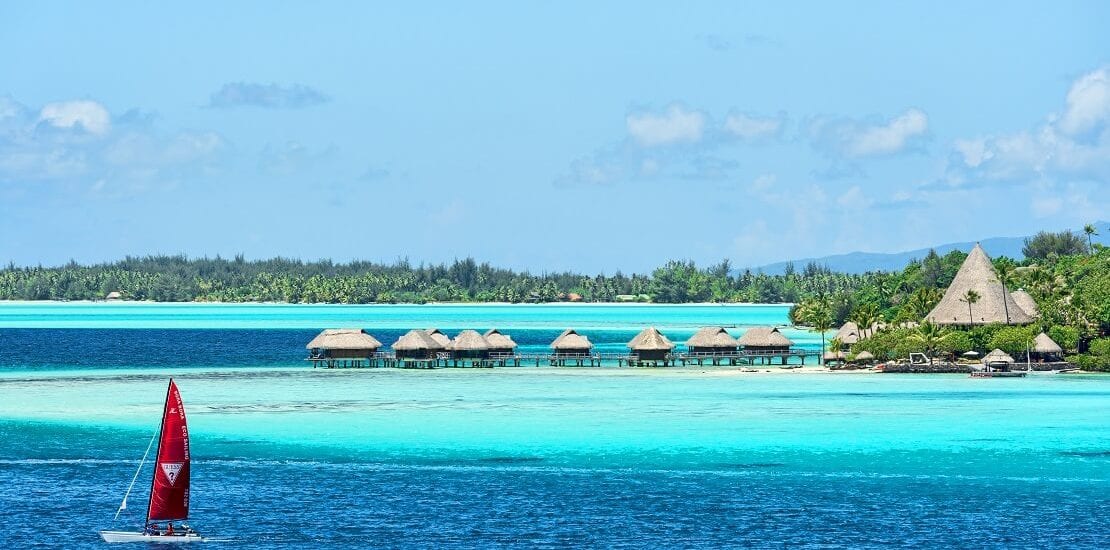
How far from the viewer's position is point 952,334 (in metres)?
74.7

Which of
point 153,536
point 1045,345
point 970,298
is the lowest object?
point 153,536

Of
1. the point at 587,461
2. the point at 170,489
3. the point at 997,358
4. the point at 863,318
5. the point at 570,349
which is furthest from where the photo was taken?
the point at 570,349

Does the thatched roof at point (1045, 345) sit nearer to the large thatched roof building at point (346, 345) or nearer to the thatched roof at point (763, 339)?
the thatched roof at point (763, 339)

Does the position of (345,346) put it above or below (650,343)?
above

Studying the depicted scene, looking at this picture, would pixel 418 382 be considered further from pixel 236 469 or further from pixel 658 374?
pixel 236 469

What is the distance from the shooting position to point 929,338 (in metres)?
74.1

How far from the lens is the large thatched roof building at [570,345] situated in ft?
273

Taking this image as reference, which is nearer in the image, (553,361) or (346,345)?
(346,345)

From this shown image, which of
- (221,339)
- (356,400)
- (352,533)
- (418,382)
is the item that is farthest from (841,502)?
(221,339)

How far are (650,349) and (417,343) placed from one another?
1292 centimetres

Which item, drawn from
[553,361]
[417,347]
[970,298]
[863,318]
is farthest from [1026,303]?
[417,347]

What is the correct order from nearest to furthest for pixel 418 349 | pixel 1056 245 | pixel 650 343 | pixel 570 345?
1. pixel 418 349
2. pixel 650 343
3. pixel 570 345
4. pixel 1056 245

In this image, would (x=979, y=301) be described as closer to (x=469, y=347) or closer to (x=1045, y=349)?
(x=1045, y=349)

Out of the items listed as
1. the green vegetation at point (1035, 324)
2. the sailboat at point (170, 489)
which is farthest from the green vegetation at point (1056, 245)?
the sailboat at point (170, 489)
